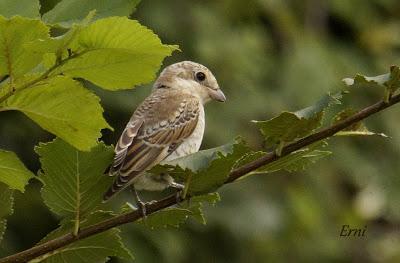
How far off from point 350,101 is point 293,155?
22.5 ft

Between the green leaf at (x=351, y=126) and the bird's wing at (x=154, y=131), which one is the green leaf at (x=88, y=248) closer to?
the green leaf at (x=351, y=126)

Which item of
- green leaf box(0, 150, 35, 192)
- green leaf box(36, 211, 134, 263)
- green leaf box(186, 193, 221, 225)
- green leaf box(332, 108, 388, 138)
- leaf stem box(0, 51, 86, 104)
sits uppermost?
leaf stem box(0, 51, 86, 104)

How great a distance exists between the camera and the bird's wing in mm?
3203

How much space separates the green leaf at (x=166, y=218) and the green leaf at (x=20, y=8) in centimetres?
45

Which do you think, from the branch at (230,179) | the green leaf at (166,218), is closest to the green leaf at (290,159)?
the branch at (230,179)

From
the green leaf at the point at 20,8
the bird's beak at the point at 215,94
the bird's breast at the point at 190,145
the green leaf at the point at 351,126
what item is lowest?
the bird's beak at the point at 215,94

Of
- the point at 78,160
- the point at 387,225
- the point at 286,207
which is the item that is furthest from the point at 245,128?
the point at 78,160

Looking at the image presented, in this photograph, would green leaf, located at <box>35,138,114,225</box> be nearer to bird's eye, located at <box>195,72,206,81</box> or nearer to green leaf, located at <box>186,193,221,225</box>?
green leaf, located at <box>186,193,221,225</box>

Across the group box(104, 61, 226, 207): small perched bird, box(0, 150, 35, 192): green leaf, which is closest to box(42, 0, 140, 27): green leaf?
box(0, 150, 35, 192): green leaf

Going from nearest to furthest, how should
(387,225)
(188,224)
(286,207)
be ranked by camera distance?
(188,224), (286,207), (387,225)

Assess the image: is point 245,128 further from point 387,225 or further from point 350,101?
point 387,225

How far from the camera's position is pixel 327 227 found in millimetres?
9117

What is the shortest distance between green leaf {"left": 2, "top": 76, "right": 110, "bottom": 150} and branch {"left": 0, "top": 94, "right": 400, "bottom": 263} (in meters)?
0.19

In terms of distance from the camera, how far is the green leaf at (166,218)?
2221 mm
